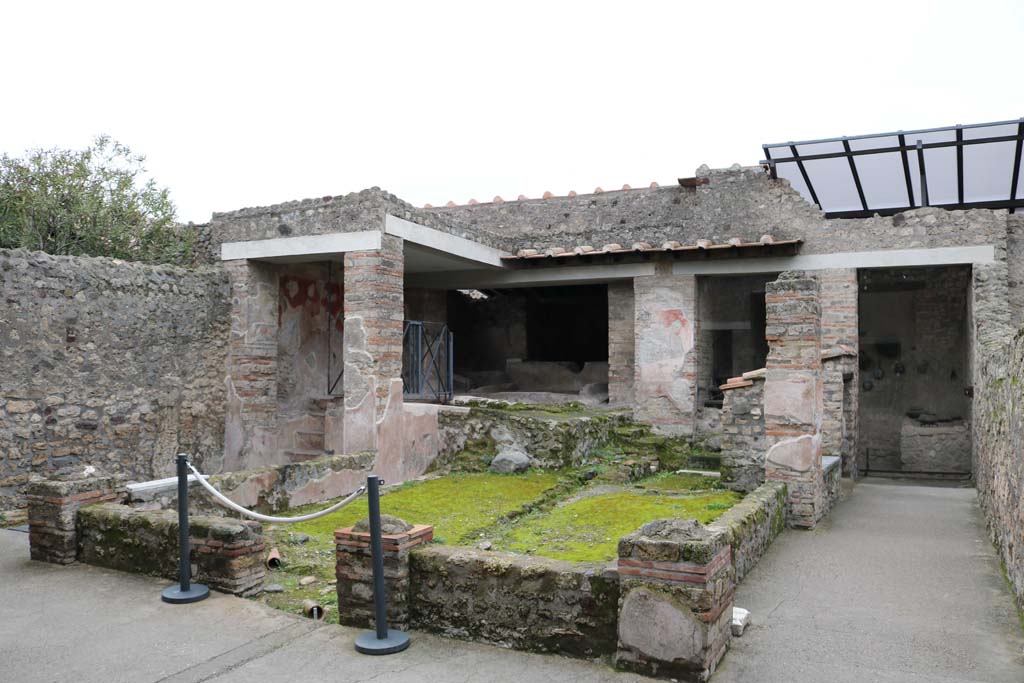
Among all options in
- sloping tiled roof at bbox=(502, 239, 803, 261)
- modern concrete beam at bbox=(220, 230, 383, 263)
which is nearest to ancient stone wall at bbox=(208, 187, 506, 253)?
modern concrete beam at bbox=(220, 230, 383, 263)

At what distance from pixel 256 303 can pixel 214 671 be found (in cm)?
731

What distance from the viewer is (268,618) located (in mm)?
3936

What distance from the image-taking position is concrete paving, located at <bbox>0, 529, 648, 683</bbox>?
10.6ft

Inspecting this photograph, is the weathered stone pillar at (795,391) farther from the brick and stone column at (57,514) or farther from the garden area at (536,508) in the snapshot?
the brick and stone column at (57,514)

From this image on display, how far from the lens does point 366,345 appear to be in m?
8.79

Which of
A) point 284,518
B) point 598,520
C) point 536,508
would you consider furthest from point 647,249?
point 284,518

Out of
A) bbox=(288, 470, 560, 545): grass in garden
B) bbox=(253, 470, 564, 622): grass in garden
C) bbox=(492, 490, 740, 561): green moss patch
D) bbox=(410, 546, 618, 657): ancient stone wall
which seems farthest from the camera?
bbox=(288, 470, 560, 545): grass in garden

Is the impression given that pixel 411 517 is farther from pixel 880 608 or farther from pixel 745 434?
pixel 880 608

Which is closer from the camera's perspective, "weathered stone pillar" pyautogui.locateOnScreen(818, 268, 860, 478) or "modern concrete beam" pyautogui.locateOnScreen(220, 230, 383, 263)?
"modern concrete beam" pyautogui.locateOnScreen(220, 230, 383, 263)

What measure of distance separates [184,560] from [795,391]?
4978mm

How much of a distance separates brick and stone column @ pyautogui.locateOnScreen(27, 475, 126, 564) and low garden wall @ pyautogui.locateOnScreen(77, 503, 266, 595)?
0.06 metres

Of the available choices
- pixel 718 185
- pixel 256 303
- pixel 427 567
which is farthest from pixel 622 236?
pixel 427 567

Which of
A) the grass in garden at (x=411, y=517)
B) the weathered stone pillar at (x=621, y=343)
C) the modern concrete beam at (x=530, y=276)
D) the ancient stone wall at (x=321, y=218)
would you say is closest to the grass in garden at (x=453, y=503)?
the grass in garden at (x=411, y=517)

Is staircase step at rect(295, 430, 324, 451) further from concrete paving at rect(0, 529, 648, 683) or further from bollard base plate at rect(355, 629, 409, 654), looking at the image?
bollard base plate at rect(355, 629, 409, 654)
